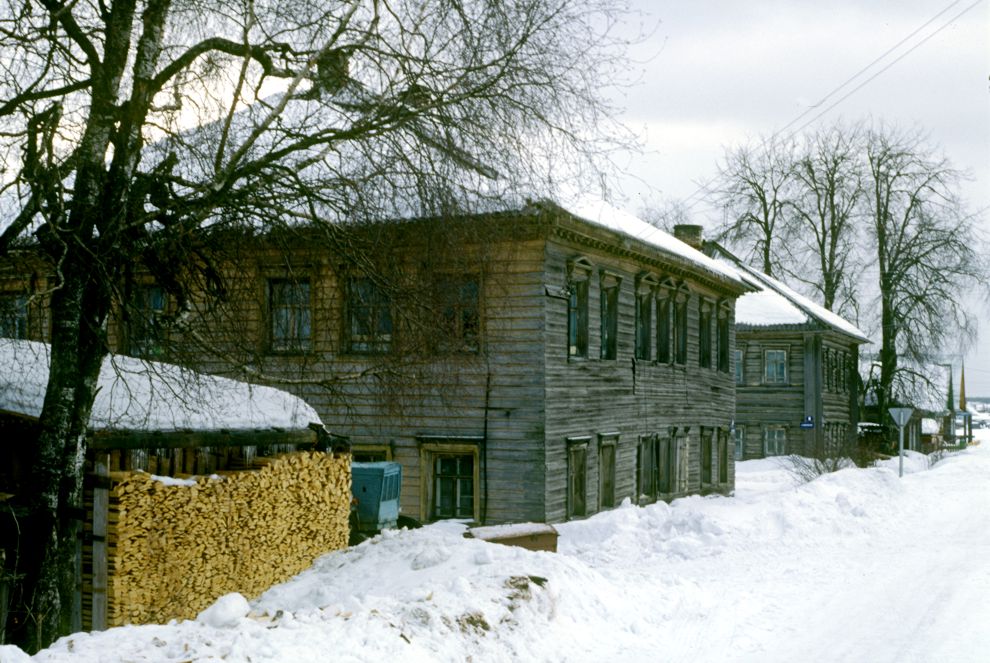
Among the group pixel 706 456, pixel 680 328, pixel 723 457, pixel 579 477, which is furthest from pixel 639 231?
pixel 723 457

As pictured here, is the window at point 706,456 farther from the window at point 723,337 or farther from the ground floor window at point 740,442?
the ground floor window at point 740,442

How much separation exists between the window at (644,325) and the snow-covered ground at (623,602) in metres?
6.17

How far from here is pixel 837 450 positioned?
3259 centimetres

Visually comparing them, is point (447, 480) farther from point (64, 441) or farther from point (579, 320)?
point (64, 441)

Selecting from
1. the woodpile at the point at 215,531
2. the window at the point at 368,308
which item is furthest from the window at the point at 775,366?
the window at the point at 368,308

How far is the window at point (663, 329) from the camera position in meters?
26.6

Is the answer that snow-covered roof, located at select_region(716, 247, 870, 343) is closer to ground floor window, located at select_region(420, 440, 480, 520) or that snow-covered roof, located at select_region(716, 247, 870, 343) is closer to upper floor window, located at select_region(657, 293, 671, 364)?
upper floor window, located at select_region(657, 293, 671, 364)

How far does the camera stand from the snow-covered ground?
835 centimetres

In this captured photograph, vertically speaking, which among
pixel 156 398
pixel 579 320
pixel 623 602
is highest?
pixel 579 320

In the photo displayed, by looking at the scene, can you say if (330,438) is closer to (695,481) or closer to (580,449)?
(580,449)

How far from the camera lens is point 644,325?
2566 centimetres

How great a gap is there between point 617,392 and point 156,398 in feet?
44.0

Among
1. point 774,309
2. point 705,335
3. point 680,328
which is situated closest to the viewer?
point 680,328

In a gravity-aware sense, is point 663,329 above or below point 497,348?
above
